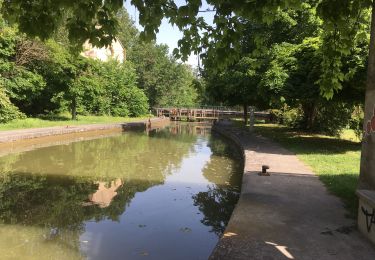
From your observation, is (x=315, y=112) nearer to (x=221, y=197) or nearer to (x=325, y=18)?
(x=221, y=197)

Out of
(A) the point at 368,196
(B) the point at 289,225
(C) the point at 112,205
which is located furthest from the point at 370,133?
(C) the point at 112,205

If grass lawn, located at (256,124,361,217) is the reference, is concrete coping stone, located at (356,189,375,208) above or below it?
above

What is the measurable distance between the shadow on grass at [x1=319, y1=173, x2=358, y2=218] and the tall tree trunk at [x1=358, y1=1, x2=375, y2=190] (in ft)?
2.73

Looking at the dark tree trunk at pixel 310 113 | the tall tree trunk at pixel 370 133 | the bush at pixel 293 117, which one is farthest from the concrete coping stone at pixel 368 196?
the bush at pixel 293 117

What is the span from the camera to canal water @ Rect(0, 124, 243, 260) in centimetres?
653

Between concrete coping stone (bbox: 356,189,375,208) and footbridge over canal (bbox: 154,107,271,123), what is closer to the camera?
concrete coping stone (bbox: 356,189,375,208)

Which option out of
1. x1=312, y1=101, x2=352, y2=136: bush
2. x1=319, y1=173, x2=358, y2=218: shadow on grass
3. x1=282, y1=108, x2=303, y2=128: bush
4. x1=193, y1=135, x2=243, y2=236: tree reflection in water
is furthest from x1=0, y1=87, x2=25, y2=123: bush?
x1=282, y1=108, x2=303, y2=128: bush

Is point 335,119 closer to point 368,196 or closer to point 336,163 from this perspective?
point 336,163

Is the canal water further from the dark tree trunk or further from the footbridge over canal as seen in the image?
the footbridge over canal

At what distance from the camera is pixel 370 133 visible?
6.45 m

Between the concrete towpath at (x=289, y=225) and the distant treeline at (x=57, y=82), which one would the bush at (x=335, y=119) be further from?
the concrete towpath at (x=289, y=225)

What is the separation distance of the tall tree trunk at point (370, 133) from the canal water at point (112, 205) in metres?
2.76

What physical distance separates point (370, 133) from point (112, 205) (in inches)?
217

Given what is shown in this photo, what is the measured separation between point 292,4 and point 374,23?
2.16m
